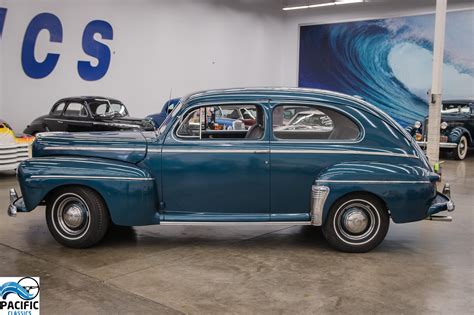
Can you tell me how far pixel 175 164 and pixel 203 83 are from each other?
14983mm

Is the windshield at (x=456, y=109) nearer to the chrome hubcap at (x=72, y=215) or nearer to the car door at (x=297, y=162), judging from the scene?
the car door at (x=297, y=162)

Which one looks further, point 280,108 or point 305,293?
point 280,108

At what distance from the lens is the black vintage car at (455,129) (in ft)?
44.8

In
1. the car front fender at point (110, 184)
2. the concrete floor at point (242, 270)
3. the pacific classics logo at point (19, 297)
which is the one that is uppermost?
the car front fender at point (110, 184)

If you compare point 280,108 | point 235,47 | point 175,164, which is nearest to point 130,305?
point 175,164

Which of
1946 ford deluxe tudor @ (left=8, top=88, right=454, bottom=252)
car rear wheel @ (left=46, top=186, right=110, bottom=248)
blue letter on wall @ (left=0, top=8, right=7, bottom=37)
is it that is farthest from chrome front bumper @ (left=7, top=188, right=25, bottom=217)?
blue letter on wall @ (left=0, top=8, right=7, bottom=37)

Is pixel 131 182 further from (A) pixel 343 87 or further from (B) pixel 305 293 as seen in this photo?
(A) pixel 343 87

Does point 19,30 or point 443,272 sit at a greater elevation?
point 19,30

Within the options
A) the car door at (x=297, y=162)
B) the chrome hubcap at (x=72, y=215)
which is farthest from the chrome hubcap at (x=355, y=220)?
the chrome hubcap at (x=72, y=215)

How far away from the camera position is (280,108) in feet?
17.5

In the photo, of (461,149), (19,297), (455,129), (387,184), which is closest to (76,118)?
(387,184)

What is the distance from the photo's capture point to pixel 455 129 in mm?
13898

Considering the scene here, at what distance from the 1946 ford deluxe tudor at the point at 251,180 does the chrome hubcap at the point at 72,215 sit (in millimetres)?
10

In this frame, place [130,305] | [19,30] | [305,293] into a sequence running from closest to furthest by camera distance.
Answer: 1. [130,305]
2. [305,293]
3. [19,30]
